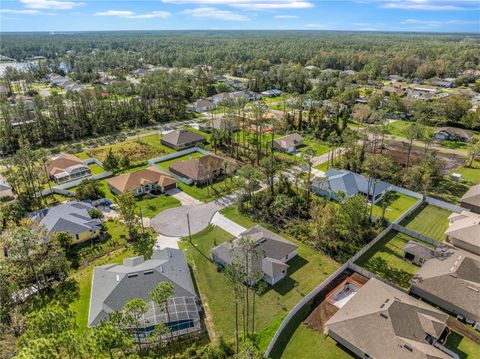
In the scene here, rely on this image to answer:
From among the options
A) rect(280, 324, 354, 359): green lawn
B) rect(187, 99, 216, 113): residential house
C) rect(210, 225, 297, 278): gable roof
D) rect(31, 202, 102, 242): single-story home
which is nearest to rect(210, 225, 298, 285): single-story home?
rect(210, 225, 297, 278): gable roof

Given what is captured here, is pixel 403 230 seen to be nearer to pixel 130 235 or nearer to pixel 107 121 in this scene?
pixel 130 235

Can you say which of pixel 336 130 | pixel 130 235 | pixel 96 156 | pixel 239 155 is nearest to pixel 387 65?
pixel 336 130

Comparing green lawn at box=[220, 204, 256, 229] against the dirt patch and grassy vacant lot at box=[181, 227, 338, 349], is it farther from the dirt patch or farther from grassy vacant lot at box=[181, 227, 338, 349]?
the dirt patch

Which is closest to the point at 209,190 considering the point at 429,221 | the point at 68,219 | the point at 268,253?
the point at 268,253

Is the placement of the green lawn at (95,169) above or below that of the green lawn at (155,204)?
above

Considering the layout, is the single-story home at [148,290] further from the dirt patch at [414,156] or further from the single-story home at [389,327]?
the dirt patch at [414,156]

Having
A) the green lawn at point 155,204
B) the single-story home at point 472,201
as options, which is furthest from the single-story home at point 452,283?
the green lawn at point 155,204
